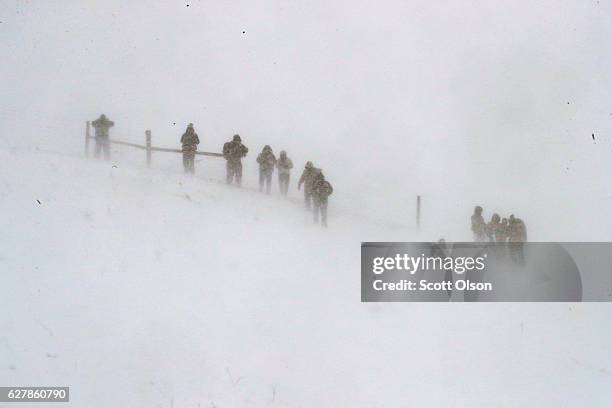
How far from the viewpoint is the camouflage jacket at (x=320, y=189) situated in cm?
1358

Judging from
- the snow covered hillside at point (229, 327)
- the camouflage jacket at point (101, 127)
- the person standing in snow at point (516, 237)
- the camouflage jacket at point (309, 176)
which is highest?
the camouflage jacket at point (101, 127)

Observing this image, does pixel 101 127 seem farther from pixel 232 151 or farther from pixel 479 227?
pixel 479 227

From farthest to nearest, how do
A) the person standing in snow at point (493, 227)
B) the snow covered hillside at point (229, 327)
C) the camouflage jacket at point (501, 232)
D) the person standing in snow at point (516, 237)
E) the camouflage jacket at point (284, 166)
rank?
the camouflage jacket at point (284, 166) → the person standing in snow at point (493, 227) → the camouflage jacket at point (501, 232) → the person standing in snow at point (516, 237) → the snow covered hillside at point (229, 327)

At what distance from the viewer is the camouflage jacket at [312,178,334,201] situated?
44.5ft

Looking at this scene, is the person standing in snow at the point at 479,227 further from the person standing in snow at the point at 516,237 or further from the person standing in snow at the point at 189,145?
the person standing in snow at the point at 189,145

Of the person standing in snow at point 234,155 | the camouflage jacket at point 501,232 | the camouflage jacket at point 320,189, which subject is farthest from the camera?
the person standing in snow at point 234,155

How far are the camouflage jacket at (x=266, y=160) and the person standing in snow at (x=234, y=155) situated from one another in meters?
0.51

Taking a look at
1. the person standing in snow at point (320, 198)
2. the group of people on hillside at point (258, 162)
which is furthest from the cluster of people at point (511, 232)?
the group of people on hillside at point (258, 162)

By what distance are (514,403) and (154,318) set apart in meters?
5.39

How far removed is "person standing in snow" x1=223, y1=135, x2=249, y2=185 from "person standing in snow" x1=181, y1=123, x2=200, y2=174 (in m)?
0.97

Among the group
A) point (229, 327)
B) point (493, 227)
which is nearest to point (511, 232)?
point (493, 227)

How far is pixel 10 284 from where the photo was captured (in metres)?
7.91

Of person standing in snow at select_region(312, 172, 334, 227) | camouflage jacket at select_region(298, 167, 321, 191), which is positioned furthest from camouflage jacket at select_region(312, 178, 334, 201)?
camouflage jacket at select_region(298, 167, 321, 191)

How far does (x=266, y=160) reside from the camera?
15.6 metres
